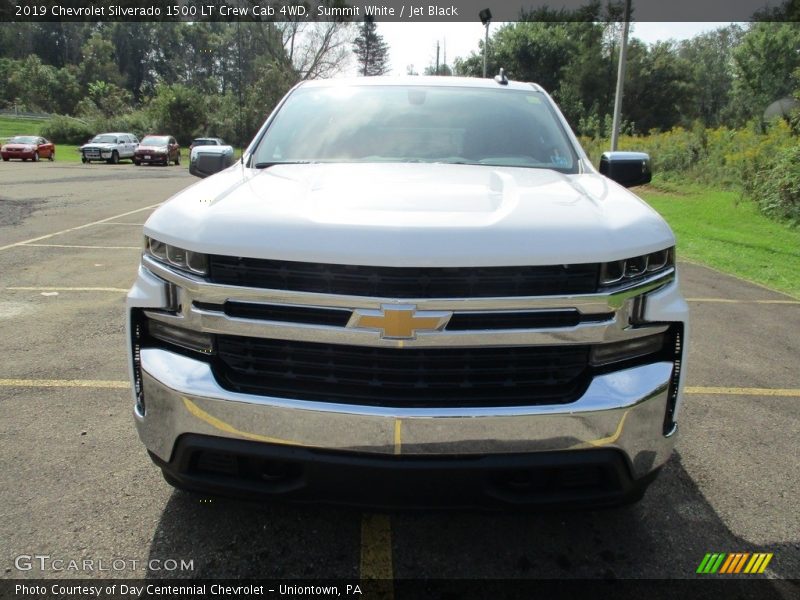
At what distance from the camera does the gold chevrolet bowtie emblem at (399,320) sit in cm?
194

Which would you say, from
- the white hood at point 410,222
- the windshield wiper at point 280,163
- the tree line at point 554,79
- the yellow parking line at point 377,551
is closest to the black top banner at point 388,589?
the yellow parking line at point 377,551

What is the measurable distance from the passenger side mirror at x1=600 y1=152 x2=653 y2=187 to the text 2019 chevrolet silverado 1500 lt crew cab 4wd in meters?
1.36

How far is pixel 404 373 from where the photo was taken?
202cm

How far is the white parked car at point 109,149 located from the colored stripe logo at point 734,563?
35.2 meters

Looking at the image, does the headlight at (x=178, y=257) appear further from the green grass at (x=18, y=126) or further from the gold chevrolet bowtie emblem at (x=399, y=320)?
the green grass at (x=18, y=126)

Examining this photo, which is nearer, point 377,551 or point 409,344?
point 409,344

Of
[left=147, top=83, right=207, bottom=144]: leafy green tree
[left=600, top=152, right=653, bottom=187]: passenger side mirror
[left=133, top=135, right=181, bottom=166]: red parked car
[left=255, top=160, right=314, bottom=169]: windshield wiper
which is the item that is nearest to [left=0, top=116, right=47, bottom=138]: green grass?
[left=147, top=83, right=207, bottom=144]: leafy green tree

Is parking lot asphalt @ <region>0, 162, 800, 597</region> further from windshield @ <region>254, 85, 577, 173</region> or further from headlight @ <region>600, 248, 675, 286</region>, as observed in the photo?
windshield @ <region>254, 85, 577, 173</region>

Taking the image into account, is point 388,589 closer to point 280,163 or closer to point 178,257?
point 178,257


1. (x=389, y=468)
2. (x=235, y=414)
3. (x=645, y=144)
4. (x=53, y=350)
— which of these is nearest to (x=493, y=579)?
(x=389, y=468)

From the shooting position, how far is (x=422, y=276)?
6.40 ft

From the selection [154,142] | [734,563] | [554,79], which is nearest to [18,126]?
[154,142]

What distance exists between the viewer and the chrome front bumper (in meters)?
1.96

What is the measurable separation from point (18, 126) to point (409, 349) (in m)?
65.0
